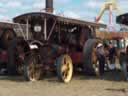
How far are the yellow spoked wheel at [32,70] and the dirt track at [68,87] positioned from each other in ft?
1.12

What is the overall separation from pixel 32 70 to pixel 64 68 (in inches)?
53.0

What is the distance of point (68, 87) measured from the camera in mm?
13211

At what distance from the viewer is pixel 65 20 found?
49.3 ft

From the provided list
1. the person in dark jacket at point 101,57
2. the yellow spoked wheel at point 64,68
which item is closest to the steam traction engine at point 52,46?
the yellow spoked wheel at point 64,68

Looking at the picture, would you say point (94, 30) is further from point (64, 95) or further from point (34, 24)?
point (64, 95)

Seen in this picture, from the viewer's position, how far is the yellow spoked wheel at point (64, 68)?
47.3 ft

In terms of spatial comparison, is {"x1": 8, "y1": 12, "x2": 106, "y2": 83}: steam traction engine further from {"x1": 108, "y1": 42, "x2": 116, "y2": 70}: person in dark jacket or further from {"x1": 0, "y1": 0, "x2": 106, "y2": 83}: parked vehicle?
{"x1": 108, "y1": 42, "x2": 116, "y2": 70}: person in dark jacket

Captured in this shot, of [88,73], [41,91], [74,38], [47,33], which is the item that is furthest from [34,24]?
[41,91]

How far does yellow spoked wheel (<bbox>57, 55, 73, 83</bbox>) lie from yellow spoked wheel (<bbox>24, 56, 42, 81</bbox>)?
3.87ft

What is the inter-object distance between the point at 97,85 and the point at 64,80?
58.8 inches

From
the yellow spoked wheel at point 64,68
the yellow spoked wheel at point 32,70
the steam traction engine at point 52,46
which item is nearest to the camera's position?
the yellow spoked wheel at point 64,68

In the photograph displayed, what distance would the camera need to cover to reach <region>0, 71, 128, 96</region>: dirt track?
11.8 meters

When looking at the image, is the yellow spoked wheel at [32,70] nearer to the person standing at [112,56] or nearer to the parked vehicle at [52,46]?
the parked vehicle at [52,46]

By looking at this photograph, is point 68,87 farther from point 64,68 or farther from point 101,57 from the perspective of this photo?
point 101,57
